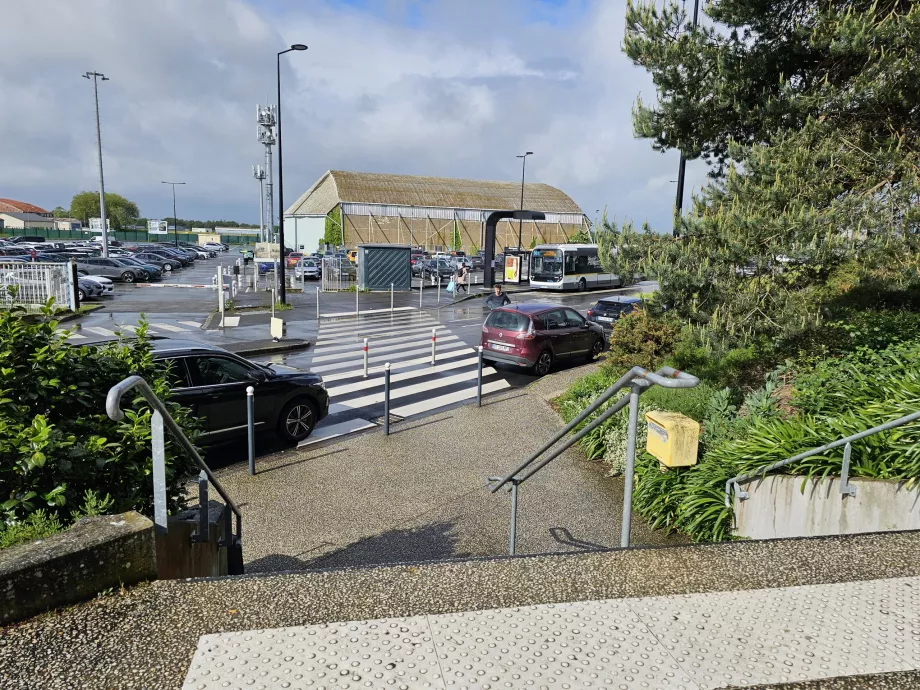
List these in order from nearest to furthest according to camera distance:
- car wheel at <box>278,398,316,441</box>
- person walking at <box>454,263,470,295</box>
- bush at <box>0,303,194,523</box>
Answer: bush at <box>0,303,194,523</box> → car wheel at <box>278,398,316,441</box> → person walking at <box>454,263,470,295</box>

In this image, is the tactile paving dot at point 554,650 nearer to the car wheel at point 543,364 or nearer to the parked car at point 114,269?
the car wheel at point 543,364

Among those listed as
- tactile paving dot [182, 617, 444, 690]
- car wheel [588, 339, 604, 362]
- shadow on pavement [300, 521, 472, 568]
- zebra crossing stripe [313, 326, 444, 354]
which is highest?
tactile paving dot [182, 617, 444, 690]

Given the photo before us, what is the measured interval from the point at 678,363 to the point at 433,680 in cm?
973

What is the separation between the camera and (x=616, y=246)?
9.27 m

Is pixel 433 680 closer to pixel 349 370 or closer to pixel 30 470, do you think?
pixel 30 470

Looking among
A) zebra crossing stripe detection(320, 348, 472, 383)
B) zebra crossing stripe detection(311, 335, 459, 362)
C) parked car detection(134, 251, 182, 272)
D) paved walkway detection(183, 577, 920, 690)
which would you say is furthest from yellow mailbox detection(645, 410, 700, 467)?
parked car detection(134, 251, 182, 272)

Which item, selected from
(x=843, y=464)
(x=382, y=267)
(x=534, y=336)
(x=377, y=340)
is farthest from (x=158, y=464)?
(x=382, y=267)

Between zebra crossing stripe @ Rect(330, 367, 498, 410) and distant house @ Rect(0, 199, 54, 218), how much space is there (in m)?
160

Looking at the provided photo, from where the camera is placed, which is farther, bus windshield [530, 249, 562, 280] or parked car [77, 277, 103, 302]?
bus windshield [530, 249, 562, 280]

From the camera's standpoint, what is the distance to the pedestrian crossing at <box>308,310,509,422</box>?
1246 centimetres

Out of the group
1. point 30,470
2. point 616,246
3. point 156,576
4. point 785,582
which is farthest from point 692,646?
point 616,246

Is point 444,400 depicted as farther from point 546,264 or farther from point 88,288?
point 546,264

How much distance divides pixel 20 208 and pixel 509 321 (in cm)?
17558

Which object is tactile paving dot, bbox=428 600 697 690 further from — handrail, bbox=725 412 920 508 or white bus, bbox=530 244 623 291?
white bus, bbox=530 244 623 291
